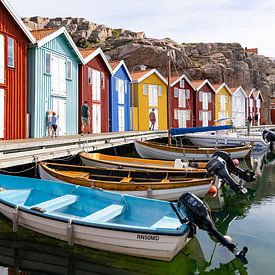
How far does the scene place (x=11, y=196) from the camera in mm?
10352

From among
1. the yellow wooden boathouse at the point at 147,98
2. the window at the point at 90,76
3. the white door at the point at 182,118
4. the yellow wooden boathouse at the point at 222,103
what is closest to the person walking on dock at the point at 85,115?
the window at the point at 90,76

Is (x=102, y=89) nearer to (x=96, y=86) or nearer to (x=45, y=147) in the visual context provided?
(x=96, y=86)

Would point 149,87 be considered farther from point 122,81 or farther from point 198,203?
point 198,203

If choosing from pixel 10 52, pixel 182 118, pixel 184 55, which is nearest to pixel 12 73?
pixel 10 52

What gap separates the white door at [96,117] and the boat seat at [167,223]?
19.6 m

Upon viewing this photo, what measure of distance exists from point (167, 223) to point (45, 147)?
29.9ft

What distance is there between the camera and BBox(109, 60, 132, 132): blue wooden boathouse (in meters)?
30.8

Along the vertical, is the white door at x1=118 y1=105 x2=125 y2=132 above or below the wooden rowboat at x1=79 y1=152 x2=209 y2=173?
above

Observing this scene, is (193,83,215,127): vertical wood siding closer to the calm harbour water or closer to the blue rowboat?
the calm harbour water

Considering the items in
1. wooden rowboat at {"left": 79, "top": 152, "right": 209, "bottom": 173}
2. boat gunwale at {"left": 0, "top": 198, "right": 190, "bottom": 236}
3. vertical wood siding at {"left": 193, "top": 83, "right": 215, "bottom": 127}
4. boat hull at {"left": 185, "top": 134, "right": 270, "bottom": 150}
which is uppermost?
vertical wood siding at {"left": 193, "top": 83, "right": 215, "bottom": 127}

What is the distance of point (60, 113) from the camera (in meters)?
23.6

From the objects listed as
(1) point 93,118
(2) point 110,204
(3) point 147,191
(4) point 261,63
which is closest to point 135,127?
(1) point 93,118

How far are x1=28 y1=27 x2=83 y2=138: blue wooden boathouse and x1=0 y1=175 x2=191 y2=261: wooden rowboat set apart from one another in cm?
1020

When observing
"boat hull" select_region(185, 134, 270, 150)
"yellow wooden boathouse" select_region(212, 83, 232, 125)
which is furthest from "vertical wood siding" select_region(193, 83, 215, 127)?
"boat hull" select_region(185, 134, 270, 150)
